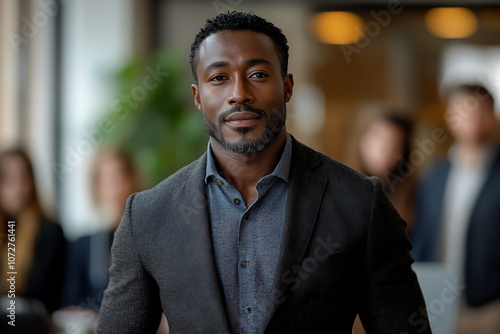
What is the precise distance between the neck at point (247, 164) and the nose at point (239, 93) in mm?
120

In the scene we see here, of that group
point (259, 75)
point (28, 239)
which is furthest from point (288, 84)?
point (28, 239)

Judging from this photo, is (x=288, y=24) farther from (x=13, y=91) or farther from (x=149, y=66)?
(x=13, y=91)

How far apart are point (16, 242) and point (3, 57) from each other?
2.32 meters

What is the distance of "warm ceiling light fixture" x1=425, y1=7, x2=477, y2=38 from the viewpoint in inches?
243

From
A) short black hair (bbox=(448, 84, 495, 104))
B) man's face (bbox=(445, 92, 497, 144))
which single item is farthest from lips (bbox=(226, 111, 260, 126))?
short black hair (bbox=(448, 84, 495, 104))

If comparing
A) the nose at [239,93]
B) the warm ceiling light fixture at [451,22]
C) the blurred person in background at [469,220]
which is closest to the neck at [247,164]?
the nose at [239,93]

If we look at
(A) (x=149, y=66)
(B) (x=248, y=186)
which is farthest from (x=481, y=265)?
(A) (x=149, y=66)

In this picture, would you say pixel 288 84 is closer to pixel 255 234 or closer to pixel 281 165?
pixel 281 165

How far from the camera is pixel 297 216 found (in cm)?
133

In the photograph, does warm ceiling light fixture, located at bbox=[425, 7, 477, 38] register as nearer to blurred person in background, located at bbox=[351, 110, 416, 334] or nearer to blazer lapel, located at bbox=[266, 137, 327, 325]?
blurred person in background, located at bbox=[351, 110, 416, 334]

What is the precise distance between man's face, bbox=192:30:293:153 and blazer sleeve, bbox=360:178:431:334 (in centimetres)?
25

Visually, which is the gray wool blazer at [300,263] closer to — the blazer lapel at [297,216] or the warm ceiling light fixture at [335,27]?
the blazer lapel at [297,216]
